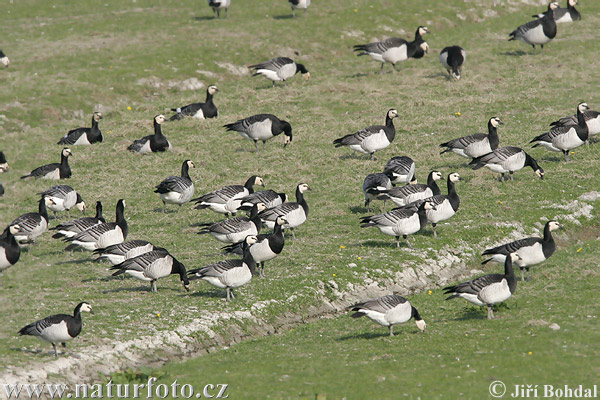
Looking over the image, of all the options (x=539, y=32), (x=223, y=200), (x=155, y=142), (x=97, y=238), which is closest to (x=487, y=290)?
(x=223, y=200)

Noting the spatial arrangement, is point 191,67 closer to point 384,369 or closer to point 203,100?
point 203,100

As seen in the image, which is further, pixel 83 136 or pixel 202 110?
pixel 202 110

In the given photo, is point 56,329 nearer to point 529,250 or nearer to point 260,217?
point 260,217

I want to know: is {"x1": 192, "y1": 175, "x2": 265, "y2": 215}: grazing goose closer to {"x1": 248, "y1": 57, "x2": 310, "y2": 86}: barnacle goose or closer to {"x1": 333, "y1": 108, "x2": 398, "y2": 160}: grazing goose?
{"x1": 333, "y1": 108, "x2": 398, "y2": 160}: grazing goose

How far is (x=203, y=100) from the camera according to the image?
40.2 meters

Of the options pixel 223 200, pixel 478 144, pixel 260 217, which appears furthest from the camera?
pixel 478 144

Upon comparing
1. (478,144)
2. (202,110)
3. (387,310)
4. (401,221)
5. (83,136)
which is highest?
(387,310)

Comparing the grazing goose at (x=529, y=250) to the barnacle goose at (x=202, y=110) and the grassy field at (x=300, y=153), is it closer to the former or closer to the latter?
the grassy field at (x=300, y=153)

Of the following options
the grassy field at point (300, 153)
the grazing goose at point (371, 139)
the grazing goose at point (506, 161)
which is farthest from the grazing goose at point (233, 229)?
the grazing goose at point (506, 161)

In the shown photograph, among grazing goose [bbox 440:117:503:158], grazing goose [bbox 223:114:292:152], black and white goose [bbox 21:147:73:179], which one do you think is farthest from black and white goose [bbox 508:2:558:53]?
black and white goose [bbox 21:147:73:179]

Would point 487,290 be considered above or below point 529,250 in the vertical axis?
above

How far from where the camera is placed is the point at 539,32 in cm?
4409

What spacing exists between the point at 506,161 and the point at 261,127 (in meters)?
10.9

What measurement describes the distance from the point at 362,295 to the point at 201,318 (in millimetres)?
4883
